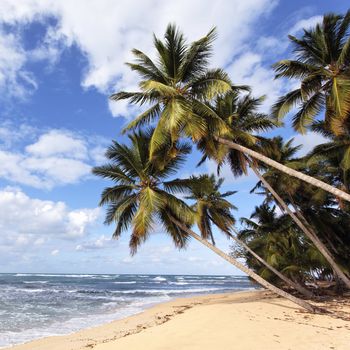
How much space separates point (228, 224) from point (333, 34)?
12182 mm

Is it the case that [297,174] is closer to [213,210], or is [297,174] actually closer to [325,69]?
[325,69]

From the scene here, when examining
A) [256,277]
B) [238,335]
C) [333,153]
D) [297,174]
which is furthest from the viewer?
[333,153]

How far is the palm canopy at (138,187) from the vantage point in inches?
535

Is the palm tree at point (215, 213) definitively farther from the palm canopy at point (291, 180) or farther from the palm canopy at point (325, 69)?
the palm canopy at point (325, 69)

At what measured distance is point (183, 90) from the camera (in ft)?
40.4

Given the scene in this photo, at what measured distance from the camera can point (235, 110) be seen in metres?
15.6

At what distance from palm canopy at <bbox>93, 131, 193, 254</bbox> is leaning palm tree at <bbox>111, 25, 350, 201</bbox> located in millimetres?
1517

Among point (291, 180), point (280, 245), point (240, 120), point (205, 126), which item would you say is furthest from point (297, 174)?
point (280, 245)

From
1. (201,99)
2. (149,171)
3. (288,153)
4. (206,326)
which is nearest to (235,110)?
(201,99)

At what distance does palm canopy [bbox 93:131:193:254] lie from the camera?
1359 centimetres

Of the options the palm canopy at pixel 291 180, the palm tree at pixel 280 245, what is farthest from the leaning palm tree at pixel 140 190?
the palm tree at pixel 280 245

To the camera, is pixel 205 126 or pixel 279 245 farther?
pixel 279 245

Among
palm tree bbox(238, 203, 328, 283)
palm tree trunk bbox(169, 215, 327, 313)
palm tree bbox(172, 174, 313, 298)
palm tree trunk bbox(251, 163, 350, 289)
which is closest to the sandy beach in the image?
palm tree trunk bbox(169, 215, 327, 313)

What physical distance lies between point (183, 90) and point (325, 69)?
462 cm
